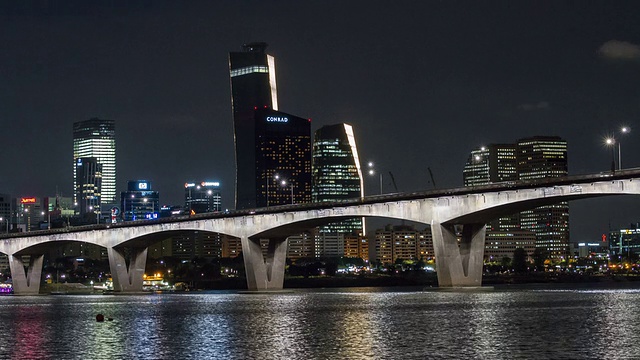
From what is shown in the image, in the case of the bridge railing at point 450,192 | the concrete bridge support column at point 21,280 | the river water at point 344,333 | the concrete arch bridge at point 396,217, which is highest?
the bridge railing at point 450,192

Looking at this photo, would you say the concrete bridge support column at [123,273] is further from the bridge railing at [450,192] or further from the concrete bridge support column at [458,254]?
the concrete bridge support column at [458,254]

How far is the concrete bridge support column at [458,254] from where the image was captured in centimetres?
11712

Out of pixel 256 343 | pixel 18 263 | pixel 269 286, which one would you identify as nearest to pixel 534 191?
pixel 269 286

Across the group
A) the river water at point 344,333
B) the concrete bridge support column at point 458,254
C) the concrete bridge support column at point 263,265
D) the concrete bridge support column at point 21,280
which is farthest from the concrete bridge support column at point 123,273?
the river water at point 344,333

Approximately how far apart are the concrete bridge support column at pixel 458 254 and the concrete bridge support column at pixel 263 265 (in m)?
29.9

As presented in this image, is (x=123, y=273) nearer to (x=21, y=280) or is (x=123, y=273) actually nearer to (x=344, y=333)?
(x=21, y=280)

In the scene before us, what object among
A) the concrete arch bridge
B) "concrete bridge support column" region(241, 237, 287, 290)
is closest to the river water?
the concrete arch bridge

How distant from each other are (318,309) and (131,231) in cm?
7991

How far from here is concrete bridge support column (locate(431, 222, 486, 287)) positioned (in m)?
117

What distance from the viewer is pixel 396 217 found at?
124 metres

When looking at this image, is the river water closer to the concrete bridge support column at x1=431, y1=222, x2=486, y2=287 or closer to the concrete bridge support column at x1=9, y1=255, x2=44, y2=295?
the concrete bridge support column at x1=431, y1=222, x2=486, y2=287

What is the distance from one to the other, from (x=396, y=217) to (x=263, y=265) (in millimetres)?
24914

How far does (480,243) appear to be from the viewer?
119062 millimetres

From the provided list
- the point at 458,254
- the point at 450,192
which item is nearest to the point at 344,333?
the point at 450,192
